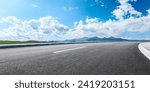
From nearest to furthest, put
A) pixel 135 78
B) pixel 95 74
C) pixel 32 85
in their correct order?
1. pixel 32 85
2. pixel 135 78
3. pixel 95 74

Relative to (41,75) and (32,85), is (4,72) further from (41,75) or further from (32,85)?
(32,85)

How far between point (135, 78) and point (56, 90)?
236 centimetres

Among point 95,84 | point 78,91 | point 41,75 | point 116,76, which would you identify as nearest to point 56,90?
point 78,91

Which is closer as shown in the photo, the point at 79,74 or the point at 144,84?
the point at 144,84

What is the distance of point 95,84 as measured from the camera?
588cm

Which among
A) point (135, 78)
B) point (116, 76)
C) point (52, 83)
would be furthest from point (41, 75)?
point (135, 78)

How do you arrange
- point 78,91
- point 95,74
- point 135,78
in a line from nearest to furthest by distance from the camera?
point 78,91 < point 135,78 < point 95,74

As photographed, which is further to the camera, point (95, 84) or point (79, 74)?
point (79, 74)

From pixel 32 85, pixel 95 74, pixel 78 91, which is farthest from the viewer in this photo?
pixel 95 74

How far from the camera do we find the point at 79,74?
275 inches

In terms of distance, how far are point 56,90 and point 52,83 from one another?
51 centimetres

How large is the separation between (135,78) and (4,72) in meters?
3.87

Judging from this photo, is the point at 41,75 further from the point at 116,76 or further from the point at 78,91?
the point at 116,76

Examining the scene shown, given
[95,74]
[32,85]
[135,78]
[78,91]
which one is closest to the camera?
[78,91]
